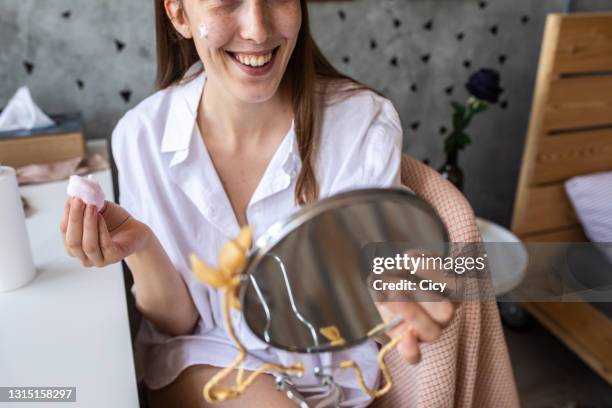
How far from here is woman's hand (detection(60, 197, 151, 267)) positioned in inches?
23.2

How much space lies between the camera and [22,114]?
120cm

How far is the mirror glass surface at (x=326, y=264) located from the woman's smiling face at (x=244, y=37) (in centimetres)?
39

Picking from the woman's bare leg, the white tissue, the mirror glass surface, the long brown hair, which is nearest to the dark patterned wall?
the white tissue

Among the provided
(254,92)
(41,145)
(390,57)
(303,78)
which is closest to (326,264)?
(254,92)

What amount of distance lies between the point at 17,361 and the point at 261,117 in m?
0.50

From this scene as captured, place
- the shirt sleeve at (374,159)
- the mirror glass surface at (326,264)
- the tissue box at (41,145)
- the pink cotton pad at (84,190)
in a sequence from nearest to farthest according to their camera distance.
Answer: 1. the mirror glass surface at (326,264)
2. the pink cotton pad at (84,190)
3. the shirt sleeve at (374,159)
4. the tissue box at (41,145)

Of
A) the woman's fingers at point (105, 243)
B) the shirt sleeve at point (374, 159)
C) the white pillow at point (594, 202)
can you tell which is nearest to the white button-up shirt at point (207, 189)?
the shirt sleeve at point (374, 159)

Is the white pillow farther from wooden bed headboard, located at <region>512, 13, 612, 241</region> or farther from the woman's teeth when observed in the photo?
the woman's teeth

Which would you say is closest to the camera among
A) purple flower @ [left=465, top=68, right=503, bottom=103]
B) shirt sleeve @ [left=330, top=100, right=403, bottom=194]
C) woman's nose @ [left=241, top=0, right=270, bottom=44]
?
woman's nose @ [left=241, top=0, right=270, bottom=44]

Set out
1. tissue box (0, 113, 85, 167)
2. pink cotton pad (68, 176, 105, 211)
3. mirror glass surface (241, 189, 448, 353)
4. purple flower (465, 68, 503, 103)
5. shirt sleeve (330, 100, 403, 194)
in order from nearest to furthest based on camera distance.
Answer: mirror glass surface (241, 189, 448, 353) < pink cotton pad (68, 176, 105, 211) < shirt sleeve (330, 100, 403, 194) < tissue box (0, 113, 85, 167) < purple flower (465, 68, 503, 103)

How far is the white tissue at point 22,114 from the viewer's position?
3.90 ft

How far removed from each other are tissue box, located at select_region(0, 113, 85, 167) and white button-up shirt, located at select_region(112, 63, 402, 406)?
1.15 feet

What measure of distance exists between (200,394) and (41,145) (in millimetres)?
701

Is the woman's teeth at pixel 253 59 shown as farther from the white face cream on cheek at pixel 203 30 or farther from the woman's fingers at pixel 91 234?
the woman's fingers at pixel 91 234
